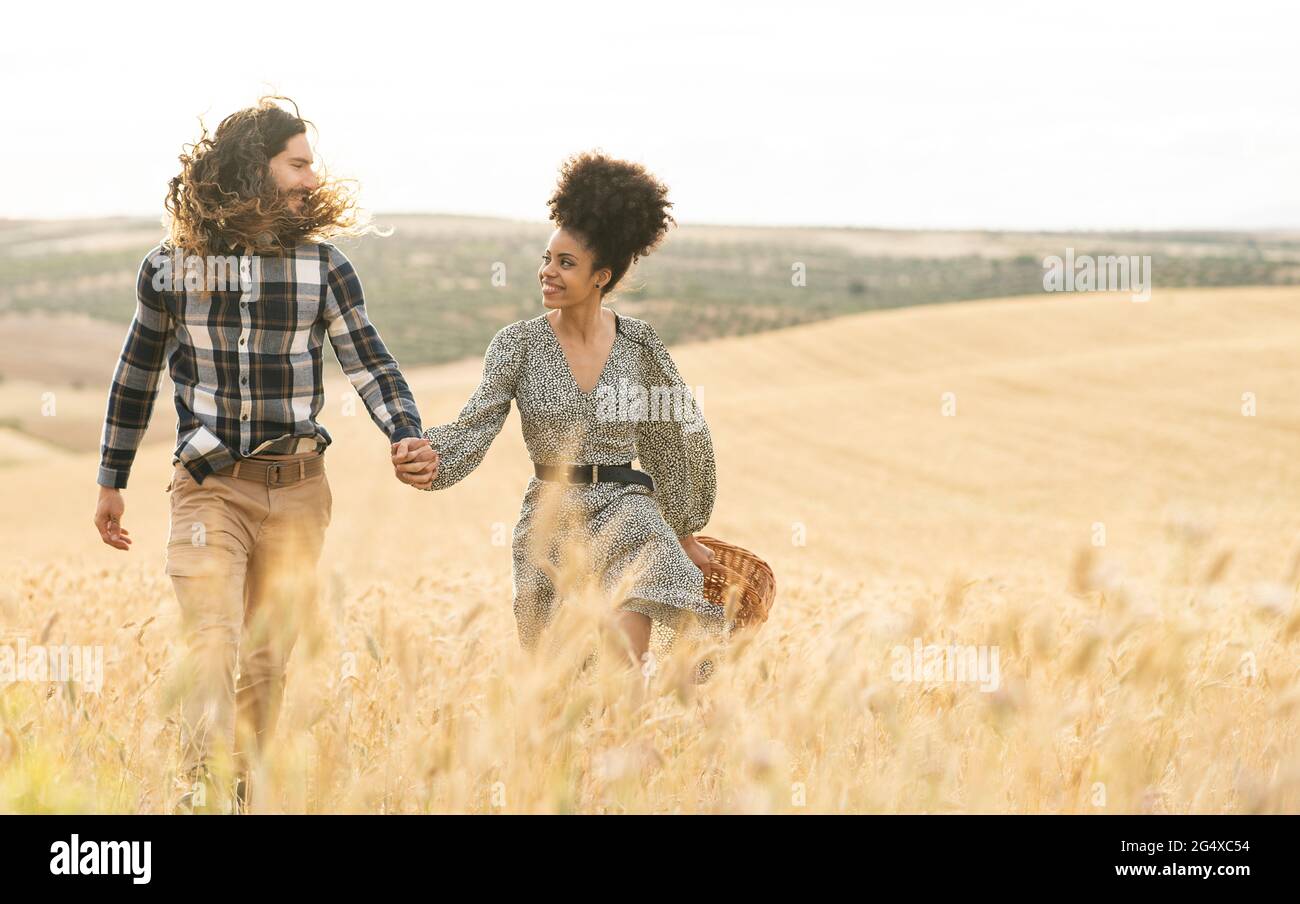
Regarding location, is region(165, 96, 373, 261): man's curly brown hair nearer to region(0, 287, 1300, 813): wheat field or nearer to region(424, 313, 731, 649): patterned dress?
region(424, 313, 731, 649): patterned dress

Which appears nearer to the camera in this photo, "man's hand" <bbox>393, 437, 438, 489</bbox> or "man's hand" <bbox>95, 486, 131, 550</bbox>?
"man's hand" <bbox>95, 486, 131, 550</bbox>

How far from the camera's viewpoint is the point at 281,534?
381 centimetres

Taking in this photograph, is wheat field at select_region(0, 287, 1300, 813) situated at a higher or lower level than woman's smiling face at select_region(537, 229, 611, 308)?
lower

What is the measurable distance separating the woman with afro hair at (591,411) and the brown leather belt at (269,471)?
50cm

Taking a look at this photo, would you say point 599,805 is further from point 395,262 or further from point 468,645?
point 395,262

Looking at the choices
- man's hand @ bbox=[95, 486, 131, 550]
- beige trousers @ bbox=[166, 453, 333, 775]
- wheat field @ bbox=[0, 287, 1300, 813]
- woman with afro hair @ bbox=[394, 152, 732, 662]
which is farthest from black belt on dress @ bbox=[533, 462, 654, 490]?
man's hand @ bbox=[95, 486, 131, 550]

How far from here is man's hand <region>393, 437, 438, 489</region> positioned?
13.4ft

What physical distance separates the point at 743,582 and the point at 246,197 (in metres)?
2.19

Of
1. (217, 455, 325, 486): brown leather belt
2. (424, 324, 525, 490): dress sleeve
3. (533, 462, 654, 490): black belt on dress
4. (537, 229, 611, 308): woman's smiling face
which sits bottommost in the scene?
(533, 462, 654, 490): black belt on dress

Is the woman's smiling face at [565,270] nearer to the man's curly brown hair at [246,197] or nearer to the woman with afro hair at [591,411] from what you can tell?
the woman with afro hair at [591,411]

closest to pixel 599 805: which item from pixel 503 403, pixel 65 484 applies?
pixel 503 403

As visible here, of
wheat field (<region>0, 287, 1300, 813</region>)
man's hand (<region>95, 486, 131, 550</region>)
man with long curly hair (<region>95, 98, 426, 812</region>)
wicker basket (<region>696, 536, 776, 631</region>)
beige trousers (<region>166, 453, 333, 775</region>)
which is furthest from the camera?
wicker basket (<region>696, 536, 776, 631</region>)

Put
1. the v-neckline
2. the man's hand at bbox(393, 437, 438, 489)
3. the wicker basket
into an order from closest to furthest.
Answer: the man's hand at bbox(393, 437, 438, 489), the v-neckline, the wicker basket

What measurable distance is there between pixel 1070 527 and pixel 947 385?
13.5m
